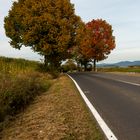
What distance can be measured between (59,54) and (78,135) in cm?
3457

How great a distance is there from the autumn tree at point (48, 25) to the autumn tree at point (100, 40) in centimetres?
2837

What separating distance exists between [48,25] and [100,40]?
A: 33.0 meters

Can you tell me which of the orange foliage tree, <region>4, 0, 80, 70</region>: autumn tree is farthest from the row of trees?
the orange foliage tree

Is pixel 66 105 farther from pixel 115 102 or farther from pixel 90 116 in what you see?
pixel 90 116

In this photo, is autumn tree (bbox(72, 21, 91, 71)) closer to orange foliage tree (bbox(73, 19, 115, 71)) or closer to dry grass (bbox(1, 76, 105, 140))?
orange foliage tree (bbox(73, 19, 115, 71))

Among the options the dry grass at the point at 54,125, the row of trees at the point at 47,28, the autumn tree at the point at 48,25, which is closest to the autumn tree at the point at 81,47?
the row of trees at the point at 47,28

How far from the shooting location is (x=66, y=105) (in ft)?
41.8

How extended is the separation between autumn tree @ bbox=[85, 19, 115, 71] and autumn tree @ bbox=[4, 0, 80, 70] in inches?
1117

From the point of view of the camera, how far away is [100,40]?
71.0m

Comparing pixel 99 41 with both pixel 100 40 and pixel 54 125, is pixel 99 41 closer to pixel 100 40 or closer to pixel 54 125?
pixel 100 40

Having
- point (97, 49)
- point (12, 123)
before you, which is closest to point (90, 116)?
point (12, 123)

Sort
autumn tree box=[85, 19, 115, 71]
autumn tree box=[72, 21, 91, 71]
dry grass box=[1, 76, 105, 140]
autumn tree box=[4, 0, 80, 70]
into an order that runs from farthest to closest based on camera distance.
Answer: autumn tree box=[85, 19, 115, 71], autumn tree box=[72, 21, 91, 71], autumn tree box=[4, 0, 80, 70], dry grass box=[1, 76, 105, 140]

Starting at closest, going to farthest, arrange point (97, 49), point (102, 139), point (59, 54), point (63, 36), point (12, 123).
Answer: point (102, 139) → point (12, 123) → point (63, 36) → point (59, 54) → point (97, 49)

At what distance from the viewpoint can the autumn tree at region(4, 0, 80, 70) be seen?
39.2 m
